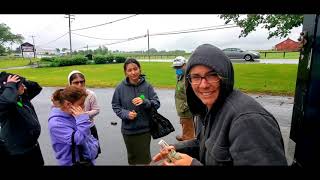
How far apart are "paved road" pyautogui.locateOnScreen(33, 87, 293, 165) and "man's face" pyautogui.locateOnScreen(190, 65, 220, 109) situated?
131 inches

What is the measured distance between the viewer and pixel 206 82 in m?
1.29

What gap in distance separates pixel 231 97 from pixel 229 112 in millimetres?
98

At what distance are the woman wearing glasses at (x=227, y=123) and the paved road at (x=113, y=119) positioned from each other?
332 centimetres

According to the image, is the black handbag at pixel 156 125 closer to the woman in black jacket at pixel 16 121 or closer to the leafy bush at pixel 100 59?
the woman in black jacket at pixel 16 121

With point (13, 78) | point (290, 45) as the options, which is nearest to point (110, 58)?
point (290, 45)

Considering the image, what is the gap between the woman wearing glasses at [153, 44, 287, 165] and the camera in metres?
1.04

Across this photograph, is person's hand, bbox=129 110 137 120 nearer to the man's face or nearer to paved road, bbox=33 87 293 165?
paved road, bbox=33 87 293 165

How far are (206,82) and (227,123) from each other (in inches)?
8.5

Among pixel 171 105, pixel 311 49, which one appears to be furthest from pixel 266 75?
pixel 311 49

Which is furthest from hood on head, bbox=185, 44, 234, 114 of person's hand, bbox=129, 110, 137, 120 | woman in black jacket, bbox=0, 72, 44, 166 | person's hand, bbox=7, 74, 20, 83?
person's hand, bbox=129, 110, 137, 120

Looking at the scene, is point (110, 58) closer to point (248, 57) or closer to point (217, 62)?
point (248, 57)
